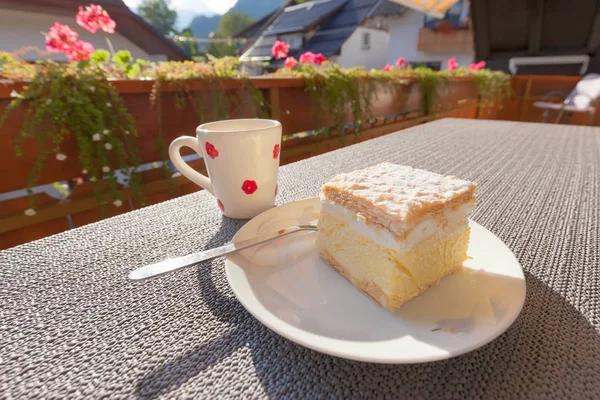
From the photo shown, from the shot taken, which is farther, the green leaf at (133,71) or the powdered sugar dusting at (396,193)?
the green leaf at (133,71)

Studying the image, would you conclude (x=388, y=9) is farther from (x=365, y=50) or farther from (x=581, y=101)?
(x=581, y=101)

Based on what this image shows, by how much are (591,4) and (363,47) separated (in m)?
6.17

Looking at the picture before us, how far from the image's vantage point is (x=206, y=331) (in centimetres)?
28

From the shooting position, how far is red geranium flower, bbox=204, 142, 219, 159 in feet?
1.59

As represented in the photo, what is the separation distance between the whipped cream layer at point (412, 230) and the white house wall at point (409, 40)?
396 inches

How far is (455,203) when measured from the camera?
33 centimetres

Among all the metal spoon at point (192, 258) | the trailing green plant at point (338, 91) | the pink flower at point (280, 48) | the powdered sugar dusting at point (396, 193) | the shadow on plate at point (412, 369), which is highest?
the pink flower at point (280, 48)

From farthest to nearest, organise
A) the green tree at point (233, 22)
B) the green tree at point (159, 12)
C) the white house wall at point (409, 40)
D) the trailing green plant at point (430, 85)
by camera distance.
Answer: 1. the green tree at point (233, 22)
2. the white house wall at point (409, 40)
3. the green tree at point (159, 12)
4. the trailing green plant at point (430, 85)

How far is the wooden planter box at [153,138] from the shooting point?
968 mm

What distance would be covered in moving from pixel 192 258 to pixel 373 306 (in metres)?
0.20

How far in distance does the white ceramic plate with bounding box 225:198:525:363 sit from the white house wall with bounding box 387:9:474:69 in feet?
33.2

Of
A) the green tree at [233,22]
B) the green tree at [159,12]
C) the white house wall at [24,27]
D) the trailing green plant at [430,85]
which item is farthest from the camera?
the green tree at [233,22]

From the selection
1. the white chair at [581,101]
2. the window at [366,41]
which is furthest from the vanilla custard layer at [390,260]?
the window at [366,41]

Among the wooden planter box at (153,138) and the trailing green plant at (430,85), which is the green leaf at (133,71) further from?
the trailing green plant at (430,85)
